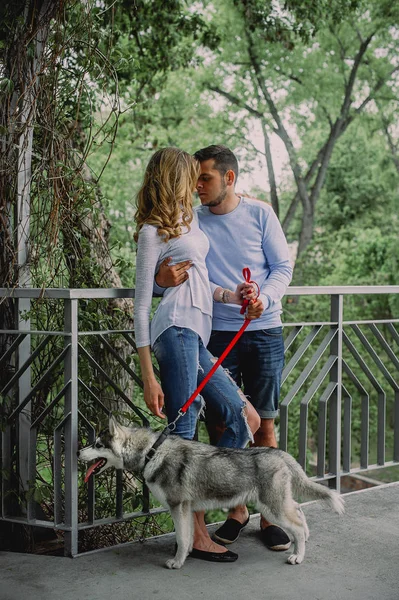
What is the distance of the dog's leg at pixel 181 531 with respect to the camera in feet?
10.1

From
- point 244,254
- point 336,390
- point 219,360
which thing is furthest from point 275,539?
point 244,254

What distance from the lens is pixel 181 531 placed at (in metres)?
3.08

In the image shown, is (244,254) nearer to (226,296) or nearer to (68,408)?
(226,296)

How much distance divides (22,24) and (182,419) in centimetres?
201

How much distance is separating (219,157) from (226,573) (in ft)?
5.66

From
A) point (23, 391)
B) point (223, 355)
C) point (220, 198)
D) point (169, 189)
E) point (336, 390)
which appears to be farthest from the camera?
point (336, 390)

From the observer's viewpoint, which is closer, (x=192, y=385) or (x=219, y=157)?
(x=192, y=385)

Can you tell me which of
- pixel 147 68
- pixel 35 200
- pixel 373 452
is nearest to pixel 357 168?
pixel 373 452

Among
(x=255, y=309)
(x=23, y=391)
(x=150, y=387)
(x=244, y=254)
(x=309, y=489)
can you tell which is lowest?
(x=309, y=489)

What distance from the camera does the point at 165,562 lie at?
3211mm

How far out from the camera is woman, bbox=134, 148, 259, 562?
3035mm

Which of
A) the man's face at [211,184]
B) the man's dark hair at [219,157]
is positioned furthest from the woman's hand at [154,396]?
the man's dark hair at [219,157]

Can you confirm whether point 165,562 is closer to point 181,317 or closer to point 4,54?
point 181,317

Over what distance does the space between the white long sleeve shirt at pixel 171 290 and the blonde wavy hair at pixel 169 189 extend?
5 cm
